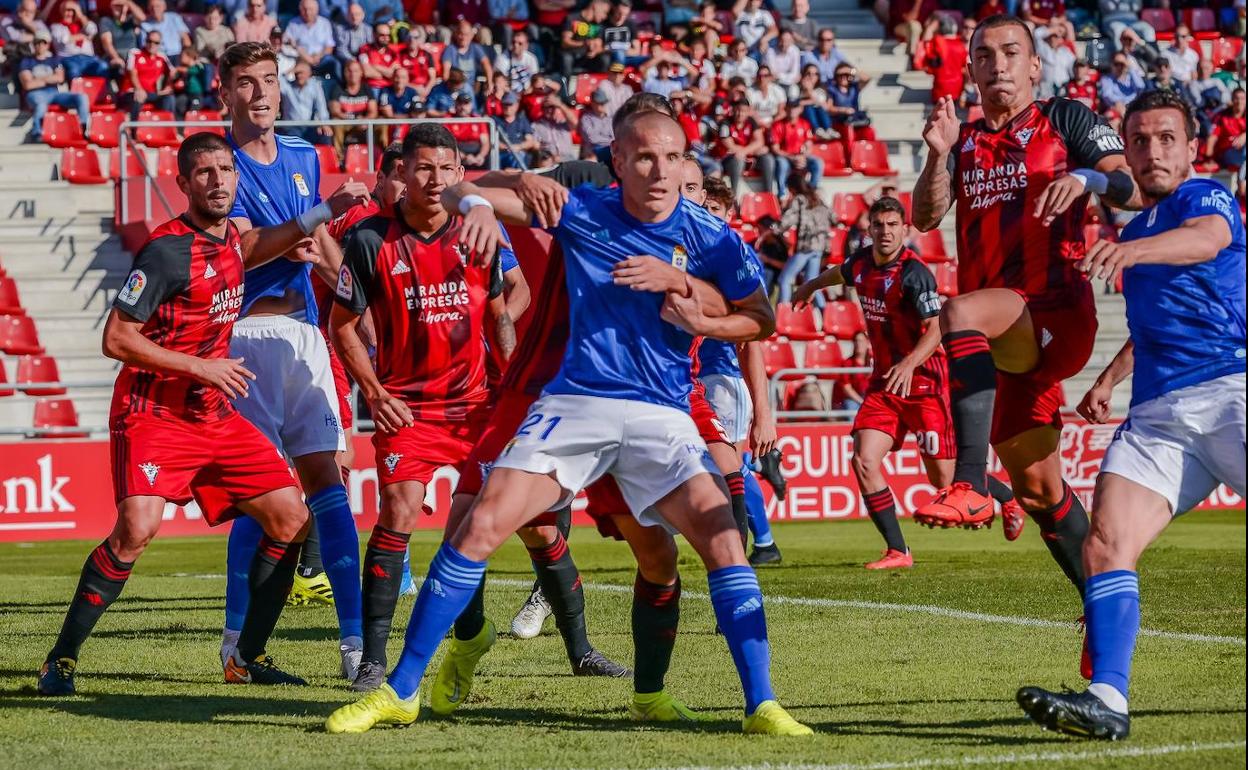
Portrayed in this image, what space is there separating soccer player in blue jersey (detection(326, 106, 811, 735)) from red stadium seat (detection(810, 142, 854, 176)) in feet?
62.6

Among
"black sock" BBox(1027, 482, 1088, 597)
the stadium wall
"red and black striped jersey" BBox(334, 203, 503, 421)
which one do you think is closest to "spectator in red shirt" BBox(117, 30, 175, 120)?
the stadium wall

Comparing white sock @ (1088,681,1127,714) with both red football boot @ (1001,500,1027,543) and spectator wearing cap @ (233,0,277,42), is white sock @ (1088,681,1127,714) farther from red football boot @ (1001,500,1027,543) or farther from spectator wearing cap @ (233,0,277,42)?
spectator wearing cap @ (233,0,277,42)

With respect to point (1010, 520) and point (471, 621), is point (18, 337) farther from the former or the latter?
point (471, 621)

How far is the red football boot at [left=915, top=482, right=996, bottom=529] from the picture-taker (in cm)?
753

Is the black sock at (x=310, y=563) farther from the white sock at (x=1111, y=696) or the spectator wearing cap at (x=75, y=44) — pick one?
the spectator wearing cap at (x=75, y=44)

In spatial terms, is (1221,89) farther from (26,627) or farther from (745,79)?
(26,627)

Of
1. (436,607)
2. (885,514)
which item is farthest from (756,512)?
(436,607)

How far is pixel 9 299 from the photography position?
2055 cm

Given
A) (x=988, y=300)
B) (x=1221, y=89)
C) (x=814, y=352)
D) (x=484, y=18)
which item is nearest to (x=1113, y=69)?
(x=1221, y=89)

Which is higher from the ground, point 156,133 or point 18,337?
point 156,133

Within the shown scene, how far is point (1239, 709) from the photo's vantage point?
245 inches

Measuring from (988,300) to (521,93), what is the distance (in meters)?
16.2

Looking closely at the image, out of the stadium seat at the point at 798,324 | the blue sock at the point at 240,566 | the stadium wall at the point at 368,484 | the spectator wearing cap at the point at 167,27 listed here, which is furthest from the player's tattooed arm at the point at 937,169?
the spectator wearing cap at the point at 167,27

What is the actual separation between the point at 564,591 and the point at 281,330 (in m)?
2.00
